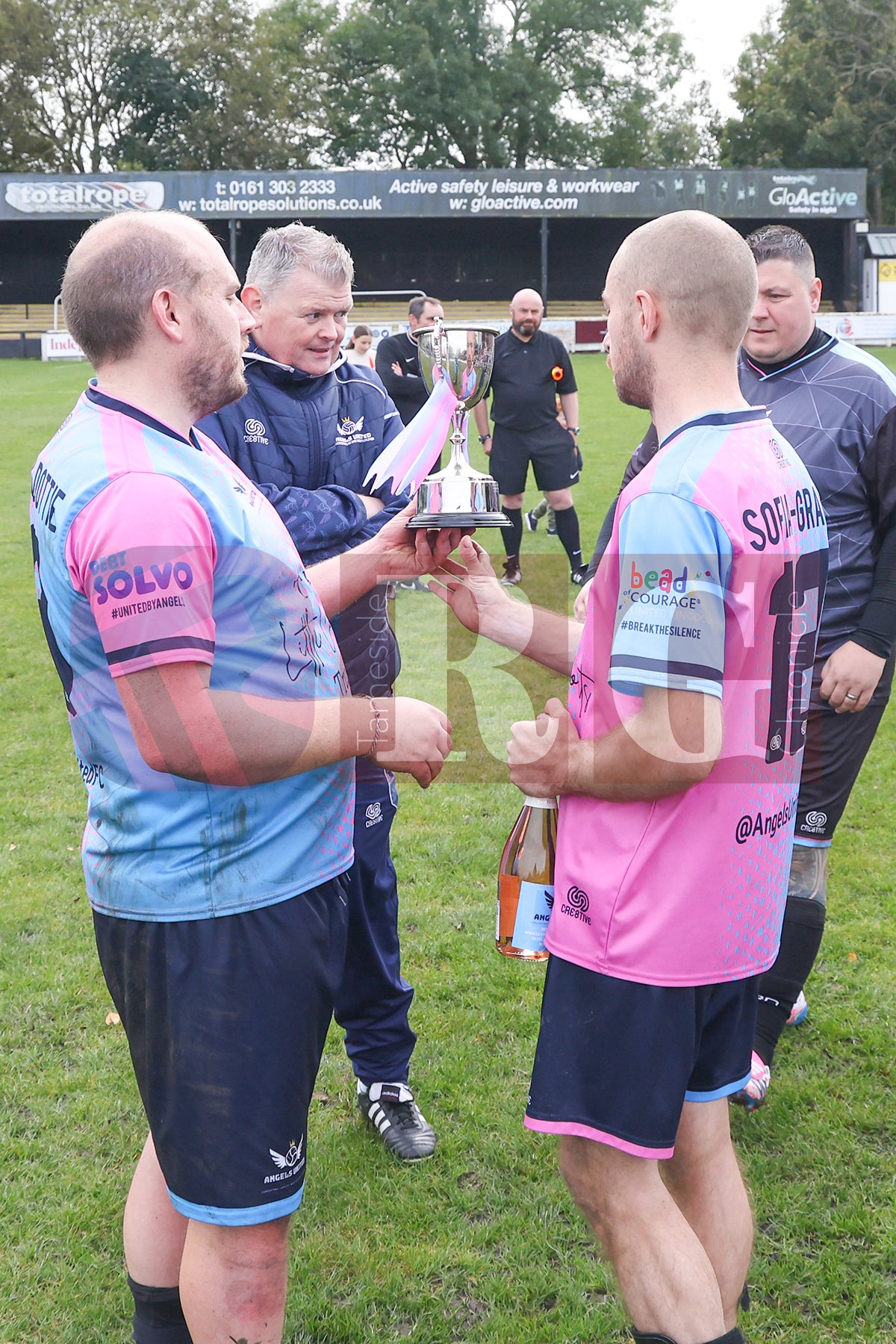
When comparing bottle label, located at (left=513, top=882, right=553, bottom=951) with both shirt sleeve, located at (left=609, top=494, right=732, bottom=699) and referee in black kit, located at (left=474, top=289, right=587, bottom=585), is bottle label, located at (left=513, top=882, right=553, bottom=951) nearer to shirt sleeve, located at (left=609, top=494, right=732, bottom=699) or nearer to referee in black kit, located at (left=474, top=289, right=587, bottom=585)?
shirt sleeve, located at (left=609, top=494, right=732, bottom=699)

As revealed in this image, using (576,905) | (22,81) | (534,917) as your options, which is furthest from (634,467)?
(22,81)

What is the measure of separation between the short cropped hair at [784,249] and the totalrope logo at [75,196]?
3481cm

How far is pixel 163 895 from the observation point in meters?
1.94

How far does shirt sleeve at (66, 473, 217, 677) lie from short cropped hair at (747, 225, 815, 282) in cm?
254

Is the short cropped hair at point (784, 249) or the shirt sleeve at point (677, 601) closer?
the shirt sleeve at point (677, 601)

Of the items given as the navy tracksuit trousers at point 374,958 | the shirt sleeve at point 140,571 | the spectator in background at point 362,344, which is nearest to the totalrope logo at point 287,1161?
the shirt sleeve at point 140,571

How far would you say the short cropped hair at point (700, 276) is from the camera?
203 centimetres

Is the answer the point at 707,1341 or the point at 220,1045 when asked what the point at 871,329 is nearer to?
the point at 707,1341

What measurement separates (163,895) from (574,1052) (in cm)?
80

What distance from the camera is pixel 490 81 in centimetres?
5006

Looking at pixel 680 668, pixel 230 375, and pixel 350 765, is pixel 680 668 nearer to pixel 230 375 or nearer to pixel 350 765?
pixel 350 765

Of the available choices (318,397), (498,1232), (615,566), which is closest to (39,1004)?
(498,1232)

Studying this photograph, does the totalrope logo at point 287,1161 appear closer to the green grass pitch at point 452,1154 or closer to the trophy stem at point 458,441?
the green grass pitch at point 452,1154

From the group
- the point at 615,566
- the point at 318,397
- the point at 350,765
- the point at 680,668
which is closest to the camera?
the point at 680,668
